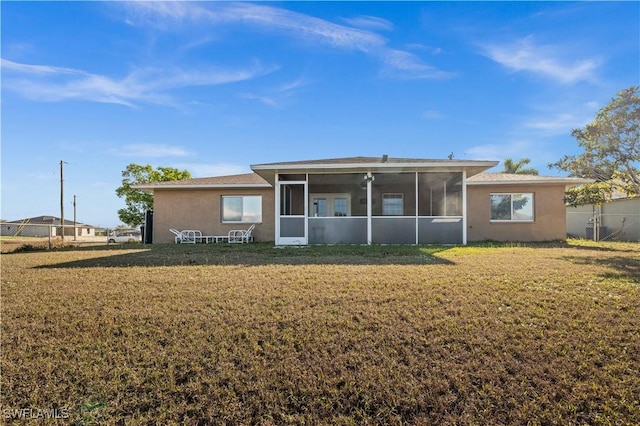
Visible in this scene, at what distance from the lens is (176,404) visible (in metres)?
2.68

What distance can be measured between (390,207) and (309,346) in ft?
43.7

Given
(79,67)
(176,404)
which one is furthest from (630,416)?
(79,67)

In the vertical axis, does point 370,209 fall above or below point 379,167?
below

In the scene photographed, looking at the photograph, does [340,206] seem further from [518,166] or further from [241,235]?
[518,166]

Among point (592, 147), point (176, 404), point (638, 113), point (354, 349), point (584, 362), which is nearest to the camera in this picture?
point (176, 404)

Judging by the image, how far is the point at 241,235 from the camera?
50.3ft

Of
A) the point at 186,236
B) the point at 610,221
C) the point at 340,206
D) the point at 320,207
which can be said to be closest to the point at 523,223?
the point at 340,206

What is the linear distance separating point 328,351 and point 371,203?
33.5 feet

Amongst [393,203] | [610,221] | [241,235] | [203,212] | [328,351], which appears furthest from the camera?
[610,221]

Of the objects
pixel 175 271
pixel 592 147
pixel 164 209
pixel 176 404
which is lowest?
pixel 176 404

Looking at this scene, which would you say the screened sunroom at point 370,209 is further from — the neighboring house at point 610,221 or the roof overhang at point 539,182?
the neighboring house at point 610,221

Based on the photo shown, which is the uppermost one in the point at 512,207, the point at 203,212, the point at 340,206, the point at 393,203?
the point at 393,203

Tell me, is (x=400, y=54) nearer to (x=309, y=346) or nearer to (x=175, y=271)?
(x=175, y=271)

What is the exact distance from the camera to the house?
470 inches
